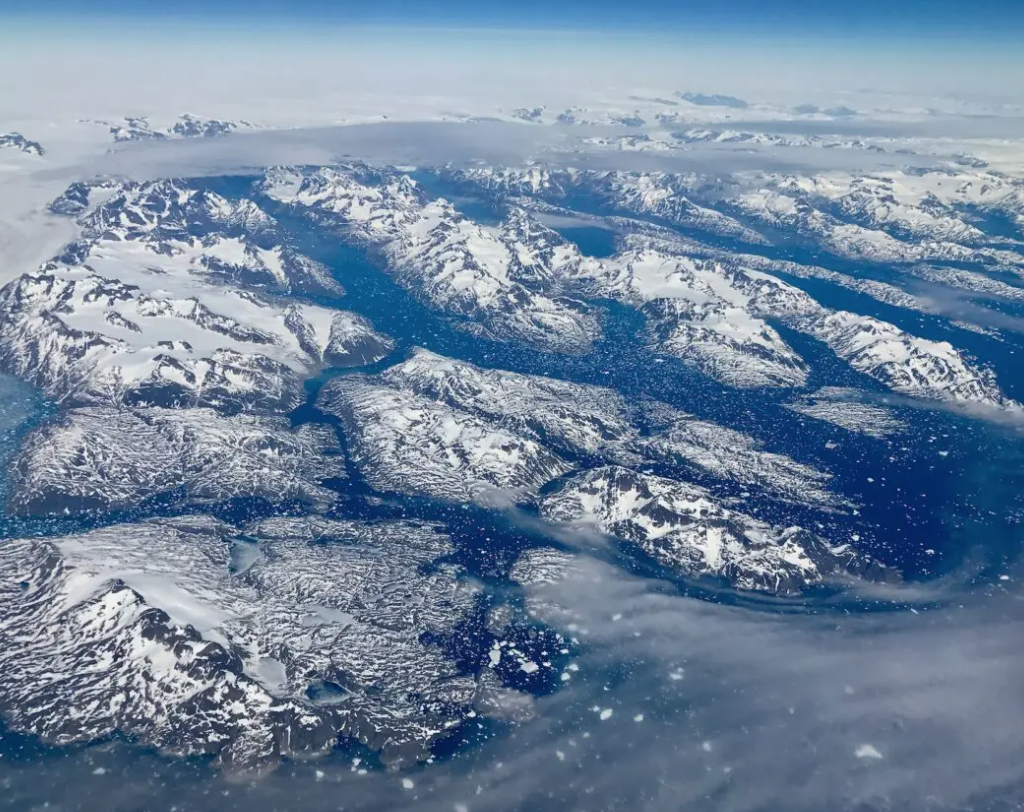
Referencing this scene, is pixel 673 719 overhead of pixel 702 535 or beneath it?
beneath

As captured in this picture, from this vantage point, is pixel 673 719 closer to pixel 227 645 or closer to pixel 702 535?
pixel 702 535

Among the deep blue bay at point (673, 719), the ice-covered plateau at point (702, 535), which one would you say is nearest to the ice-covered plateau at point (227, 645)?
the deep blue bay at point (673, 719)

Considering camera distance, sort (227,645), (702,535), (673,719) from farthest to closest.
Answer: (702,535), (227,645), (673,719)

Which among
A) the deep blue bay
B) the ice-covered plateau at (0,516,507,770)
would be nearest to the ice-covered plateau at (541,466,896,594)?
the deep blue bay

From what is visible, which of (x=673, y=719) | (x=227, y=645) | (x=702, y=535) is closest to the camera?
(x=673, y=719)

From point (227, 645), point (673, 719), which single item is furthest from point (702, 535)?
point (227, 645)
